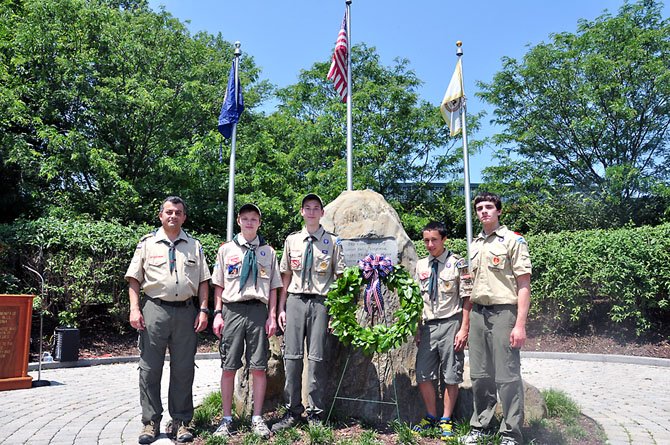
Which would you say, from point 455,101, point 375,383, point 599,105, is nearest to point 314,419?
point 375,383

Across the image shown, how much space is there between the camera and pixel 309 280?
480cm

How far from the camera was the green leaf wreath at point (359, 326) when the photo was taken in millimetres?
4617

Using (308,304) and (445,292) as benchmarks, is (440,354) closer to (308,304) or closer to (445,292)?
(445,292)

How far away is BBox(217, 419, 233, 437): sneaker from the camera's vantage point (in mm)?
4394

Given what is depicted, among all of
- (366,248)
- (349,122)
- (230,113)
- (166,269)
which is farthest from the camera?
(230,113)

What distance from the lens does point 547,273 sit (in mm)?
11453

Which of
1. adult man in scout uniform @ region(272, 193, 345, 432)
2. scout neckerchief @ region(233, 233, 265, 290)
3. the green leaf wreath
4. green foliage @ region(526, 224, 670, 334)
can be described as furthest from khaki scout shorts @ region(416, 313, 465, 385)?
green foliage @ region(526, 224, 670, 334)

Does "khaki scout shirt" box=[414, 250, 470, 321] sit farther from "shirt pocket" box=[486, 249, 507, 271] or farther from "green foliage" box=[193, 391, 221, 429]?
"green foliage" box=[193, 391, 221, 429]

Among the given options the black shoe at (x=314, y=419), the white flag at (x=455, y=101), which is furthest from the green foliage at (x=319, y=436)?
the white flag at (x=455, y=101)

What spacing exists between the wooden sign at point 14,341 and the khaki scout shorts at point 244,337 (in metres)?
4.02

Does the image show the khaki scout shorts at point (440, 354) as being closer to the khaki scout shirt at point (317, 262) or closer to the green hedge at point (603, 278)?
the khaki scout shirt at point (317, 262)

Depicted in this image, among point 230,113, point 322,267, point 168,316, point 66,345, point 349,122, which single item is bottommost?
point 66,345

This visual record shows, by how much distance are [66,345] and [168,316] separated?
5884 mm

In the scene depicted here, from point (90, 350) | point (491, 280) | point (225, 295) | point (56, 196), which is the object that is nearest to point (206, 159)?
point (56, 196)
